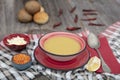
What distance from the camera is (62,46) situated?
2.95 feet

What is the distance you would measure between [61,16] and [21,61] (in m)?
0.54

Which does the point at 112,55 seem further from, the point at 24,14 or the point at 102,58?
the point at 24,14

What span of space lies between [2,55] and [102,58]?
374 millimetres

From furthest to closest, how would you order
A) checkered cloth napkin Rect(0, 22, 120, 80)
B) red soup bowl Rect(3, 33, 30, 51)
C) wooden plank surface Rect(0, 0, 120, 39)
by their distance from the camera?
wooden plank surface Rect(0, 0, 120, 39)
red soup bowl Rect(3, 33, 30, 51)
checkered cloth napkin Rect(0, 22, 120, 80)

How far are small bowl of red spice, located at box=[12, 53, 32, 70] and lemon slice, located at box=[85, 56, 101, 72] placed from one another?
0.20 m

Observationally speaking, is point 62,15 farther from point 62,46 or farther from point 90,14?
point 62,46

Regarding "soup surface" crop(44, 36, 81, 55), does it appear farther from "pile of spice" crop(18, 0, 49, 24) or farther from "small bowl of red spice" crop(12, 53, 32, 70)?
"pile of spice" crop(18, 0, 49, 24)

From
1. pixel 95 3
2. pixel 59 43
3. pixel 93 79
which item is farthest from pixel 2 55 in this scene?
pixel 95 3

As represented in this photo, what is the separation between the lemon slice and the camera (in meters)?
0.88

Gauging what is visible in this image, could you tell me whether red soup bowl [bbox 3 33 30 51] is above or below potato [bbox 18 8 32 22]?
above

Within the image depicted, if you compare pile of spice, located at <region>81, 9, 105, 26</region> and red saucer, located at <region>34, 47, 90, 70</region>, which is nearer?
red saucer, located at <region>34, 47, 90, 70</region>

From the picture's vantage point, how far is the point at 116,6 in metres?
1.53

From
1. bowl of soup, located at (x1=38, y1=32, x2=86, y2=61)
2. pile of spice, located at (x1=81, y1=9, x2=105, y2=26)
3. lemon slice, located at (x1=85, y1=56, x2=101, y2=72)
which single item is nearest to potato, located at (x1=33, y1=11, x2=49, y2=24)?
pile of spice, located at (x1=81, y1=9, x2=105, y2=26)

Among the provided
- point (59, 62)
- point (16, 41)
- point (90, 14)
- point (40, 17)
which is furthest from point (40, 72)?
point (90, 14)
